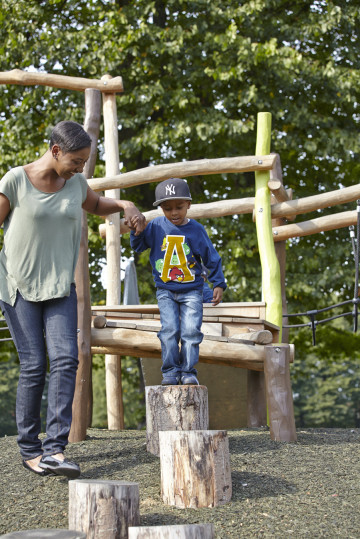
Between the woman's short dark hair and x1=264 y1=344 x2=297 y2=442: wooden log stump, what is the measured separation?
208 centimetres

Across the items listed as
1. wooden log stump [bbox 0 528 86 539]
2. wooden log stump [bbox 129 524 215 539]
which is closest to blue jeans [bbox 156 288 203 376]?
wooden log stump [bbox 129 524 215 539]

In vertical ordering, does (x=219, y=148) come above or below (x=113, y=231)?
above

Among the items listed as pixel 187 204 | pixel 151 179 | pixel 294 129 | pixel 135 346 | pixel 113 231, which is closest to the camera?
pixel 187 204

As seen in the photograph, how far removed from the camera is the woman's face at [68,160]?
3521mm

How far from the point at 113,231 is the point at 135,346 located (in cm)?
256

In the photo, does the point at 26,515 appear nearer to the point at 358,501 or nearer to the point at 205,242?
the point at 358,501

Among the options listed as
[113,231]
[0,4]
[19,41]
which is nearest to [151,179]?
[113,231]

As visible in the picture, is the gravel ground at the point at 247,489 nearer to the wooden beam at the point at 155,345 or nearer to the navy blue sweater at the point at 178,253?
the wooden beam at the point at 155,345

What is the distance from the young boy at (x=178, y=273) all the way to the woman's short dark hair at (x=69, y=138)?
3.42ft

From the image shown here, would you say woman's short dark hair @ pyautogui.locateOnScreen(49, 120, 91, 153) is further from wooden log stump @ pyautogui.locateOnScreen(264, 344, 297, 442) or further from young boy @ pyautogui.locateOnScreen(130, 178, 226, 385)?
wooden log stump @ pyautogui.locateOnScreen(264, 344, 297, 442)

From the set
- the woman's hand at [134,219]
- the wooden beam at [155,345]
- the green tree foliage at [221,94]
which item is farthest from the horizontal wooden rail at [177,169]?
the green tree foliage at [221,94]

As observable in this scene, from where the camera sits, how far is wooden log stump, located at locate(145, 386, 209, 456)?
421cm

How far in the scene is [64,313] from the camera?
11.8 ft

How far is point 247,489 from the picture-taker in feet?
12.0
